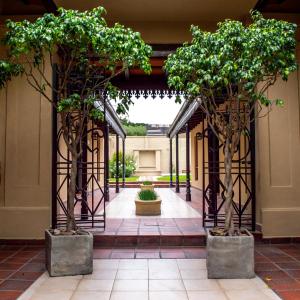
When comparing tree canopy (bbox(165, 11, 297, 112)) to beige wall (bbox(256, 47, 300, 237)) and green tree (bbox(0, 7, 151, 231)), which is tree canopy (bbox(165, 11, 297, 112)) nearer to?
green tree (bbox(0, 7, 151, 231))

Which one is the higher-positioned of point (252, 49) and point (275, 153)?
point (252, 49)

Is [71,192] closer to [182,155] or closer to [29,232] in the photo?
[29,232]

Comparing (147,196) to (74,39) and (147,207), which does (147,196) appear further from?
(74,39)

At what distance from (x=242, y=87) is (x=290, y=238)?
8.72 ft

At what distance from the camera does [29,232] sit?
18.0 ft

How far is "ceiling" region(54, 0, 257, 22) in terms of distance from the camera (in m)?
5.47

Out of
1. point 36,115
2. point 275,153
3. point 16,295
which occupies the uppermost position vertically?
point 36,115

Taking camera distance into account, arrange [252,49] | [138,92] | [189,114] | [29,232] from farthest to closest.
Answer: [189,114] < [138,92] < [29,232] < [252,49]

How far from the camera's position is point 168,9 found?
5.63 meters

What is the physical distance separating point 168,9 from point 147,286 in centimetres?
401

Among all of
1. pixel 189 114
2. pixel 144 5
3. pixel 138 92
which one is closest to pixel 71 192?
pixel 144 5

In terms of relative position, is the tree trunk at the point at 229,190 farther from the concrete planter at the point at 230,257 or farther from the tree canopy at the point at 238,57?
the tree canopy at the point at 238,57

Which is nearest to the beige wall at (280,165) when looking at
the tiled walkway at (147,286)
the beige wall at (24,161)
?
the tiled walkway at (147,286)

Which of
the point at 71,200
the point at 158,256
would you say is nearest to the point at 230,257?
the point at 158,256
